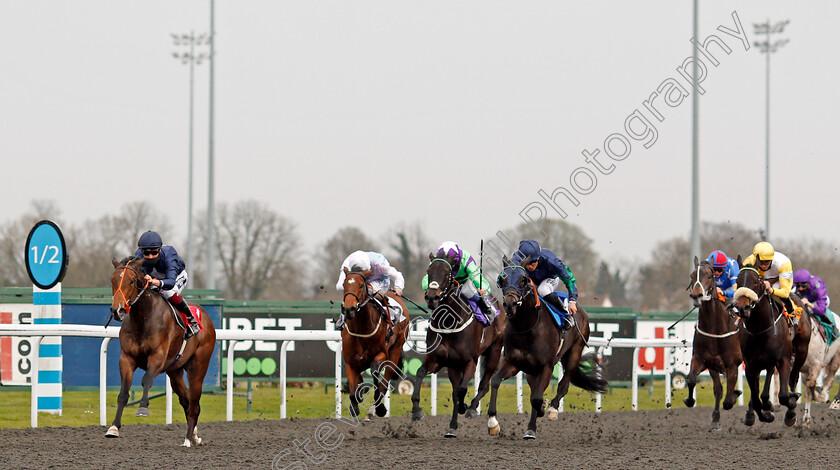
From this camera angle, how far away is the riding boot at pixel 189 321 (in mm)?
7336

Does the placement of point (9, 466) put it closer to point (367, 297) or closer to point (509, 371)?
point (367, 297)

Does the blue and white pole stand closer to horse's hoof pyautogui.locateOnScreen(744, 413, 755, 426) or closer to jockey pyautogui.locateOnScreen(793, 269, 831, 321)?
horse's hoof pyautogui.locateOnScreen(744, 413, 755, 426)

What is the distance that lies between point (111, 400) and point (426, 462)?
6111 millimetres

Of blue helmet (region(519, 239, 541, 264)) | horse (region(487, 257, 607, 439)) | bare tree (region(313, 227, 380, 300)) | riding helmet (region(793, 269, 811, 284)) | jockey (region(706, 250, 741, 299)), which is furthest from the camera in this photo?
bare tree (region(313, 227, 380, 300))

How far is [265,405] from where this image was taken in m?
12.1

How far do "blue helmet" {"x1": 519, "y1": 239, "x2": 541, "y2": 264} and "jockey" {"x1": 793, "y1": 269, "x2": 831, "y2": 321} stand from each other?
4.10 m

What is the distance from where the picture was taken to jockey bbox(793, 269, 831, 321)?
11.0 meters

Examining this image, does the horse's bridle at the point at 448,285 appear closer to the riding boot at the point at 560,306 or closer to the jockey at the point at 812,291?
the riding boot at the point at 560,306

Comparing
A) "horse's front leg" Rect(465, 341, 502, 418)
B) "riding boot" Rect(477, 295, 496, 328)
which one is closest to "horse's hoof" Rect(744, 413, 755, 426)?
"horse's front leg" Rect(465, 341, 502, 418)

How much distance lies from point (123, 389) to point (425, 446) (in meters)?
2.17

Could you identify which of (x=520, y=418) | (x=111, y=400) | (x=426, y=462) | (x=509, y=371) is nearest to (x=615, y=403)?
(x=520, y=418)

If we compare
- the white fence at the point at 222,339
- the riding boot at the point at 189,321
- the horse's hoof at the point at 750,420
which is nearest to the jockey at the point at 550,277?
the horse's hoof at the point at 750,420

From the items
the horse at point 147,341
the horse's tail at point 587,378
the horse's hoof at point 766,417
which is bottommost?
the horse's hoof at point 766,417

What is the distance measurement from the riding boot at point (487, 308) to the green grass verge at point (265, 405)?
1985 millimetres
